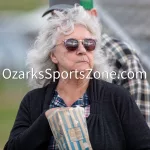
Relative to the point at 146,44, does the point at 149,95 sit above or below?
below

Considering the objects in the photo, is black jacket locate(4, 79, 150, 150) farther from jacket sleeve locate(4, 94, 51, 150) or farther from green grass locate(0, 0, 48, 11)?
green grass locate(0, 0, 48, 11)

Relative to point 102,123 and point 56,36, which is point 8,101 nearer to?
point 56,36

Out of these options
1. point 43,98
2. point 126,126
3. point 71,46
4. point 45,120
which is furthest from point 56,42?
point 126,126

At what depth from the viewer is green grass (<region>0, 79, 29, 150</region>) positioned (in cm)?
409

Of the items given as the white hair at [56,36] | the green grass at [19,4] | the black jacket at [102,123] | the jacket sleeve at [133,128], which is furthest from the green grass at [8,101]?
the jacket sleeve at [133,128]

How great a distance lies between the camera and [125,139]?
1.86m

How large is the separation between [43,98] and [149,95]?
61cm

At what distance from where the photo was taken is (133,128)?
1.84 meters

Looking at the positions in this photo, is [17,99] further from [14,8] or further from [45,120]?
[45,120]

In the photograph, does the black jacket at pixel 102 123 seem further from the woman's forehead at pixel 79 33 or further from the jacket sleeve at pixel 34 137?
the woman's forehead at pixel 79 33

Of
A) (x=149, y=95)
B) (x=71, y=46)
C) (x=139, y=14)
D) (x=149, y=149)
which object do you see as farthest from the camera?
(x=139, y=14)

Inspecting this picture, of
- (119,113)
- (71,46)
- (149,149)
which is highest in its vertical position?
(71,46)

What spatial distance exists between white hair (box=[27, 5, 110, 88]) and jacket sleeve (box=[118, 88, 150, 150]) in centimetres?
32

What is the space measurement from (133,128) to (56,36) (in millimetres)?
553
